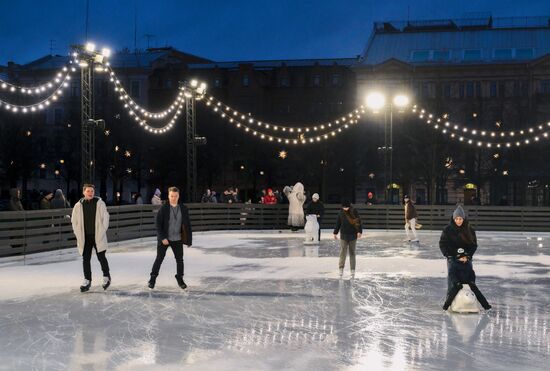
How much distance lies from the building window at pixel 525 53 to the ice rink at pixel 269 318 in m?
47.2

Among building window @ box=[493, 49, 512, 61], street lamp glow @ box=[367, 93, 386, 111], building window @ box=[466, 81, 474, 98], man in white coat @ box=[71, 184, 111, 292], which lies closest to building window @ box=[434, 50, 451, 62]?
building window @ box=[466, 81, 474, 98]

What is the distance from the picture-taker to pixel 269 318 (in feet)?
28.7

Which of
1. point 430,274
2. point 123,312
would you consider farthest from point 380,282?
point 123,312

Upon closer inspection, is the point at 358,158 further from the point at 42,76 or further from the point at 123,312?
the point at 123,312

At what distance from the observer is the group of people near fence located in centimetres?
888

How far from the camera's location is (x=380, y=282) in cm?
1218

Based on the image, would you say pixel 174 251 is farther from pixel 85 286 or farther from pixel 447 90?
pixel 447 90

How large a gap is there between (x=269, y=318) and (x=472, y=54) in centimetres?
5478

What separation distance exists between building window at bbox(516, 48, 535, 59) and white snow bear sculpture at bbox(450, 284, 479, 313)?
54.1 meters

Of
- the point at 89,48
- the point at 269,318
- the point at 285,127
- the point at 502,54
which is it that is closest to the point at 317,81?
the point at 502,54

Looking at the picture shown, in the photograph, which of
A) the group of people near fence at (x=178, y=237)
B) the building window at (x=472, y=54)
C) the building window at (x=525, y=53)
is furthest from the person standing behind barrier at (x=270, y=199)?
the building window at (x=525, y=53)

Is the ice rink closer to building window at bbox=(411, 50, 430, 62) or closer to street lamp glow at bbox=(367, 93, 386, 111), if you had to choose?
street lamp glow at bbox=(367, 93, 386, 111)

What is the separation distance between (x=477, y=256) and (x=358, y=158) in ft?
112

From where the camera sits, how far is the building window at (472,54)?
58875 millimetres
